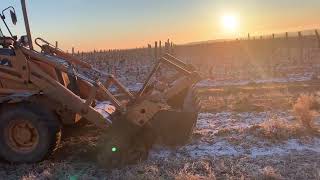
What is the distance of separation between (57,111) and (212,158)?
2.94 meters

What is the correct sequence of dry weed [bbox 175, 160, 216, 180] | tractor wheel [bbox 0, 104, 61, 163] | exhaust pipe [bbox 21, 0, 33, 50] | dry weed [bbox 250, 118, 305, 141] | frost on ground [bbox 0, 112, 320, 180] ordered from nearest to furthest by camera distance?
1. dry weed [bbox 175, 160, 216, 180]
2. frost on ground [bbox 0, 112, 320, 180]
3. tractor wheel [bbox 0, 104, 61, 163]
4. exhaust pipe [bbox 21, 0, 33, 50]
5. dry weed [bbox 250, 118, 305, 141]

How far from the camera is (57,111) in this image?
8.95 m

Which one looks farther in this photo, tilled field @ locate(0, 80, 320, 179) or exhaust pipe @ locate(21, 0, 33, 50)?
exhaust pipe @ locate(21, 0, 33, 50)

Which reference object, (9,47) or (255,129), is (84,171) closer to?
(9,47)

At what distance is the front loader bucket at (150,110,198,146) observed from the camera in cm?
937

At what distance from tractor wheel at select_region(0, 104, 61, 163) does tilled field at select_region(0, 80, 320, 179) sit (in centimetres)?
21

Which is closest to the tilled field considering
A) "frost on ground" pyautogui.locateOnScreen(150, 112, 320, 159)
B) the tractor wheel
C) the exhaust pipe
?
"frost on ground" pyautogui.locateOnScreen(150, 112, 320, 159)

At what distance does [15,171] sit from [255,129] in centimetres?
527

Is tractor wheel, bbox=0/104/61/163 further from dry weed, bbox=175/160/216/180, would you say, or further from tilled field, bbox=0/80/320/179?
dry weed, bbox=175/160/216/180

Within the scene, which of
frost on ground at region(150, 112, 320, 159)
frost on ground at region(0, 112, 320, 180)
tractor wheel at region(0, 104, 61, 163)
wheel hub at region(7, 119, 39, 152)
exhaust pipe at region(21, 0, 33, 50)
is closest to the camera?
frost on ground at region(0, 112, 320, 180)

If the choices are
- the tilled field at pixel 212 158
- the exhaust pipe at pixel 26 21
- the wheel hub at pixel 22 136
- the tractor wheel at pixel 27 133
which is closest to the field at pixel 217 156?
the tilled field at pixel 212 158

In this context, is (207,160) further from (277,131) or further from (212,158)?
(277,131)

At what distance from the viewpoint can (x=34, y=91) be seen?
883 centimetres

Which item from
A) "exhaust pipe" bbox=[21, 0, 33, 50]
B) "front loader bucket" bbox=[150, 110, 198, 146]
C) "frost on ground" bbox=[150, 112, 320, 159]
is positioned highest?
"exhaust pipe" bbox=[21, 0, 33, 50]
